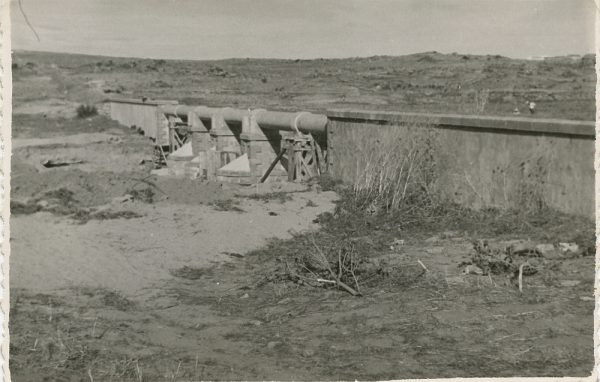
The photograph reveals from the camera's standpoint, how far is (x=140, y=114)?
31922mm

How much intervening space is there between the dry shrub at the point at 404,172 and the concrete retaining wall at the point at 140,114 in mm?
15587

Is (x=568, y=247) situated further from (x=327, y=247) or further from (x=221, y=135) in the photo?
(x=221, y=135)

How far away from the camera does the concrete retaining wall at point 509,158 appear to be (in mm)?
8180

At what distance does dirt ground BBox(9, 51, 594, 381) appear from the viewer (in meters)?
4.73

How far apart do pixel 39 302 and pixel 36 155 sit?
52.7ft

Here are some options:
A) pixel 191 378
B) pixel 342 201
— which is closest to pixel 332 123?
pixel 342 201

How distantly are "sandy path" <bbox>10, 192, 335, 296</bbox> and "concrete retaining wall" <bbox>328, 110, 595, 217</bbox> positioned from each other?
6.74ft

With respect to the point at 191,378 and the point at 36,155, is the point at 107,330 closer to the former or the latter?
the point at 191,378

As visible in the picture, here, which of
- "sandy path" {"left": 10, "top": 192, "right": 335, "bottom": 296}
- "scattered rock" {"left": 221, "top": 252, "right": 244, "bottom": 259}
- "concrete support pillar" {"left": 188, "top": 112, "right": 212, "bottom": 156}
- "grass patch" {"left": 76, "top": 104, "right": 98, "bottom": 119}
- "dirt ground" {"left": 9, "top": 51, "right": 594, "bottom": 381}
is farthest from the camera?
"grass patch" {"left": 76, "top": 104, "right": 98, "bottom": 119}

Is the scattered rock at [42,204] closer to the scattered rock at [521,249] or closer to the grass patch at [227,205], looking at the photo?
the grass patch at [227,205]

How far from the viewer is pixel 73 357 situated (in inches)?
193

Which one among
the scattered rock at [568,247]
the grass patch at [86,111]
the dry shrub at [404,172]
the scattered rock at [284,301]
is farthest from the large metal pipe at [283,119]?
the grass patch at [86,111]

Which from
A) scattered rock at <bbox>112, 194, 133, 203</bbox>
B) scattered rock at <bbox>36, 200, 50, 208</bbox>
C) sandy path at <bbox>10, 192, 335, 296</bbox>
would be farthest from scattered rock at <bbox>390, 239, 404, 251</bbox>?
scattered rock at <bbox>36, 200, 50, 208</bbox>

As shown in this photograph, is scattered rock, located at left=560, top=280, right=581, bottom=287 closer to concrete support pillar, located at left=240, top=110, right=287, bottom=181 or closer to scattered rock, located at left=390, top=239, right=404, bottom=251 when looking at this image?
scattered rock, located at left=390, top=239, right=404, bottom=251
